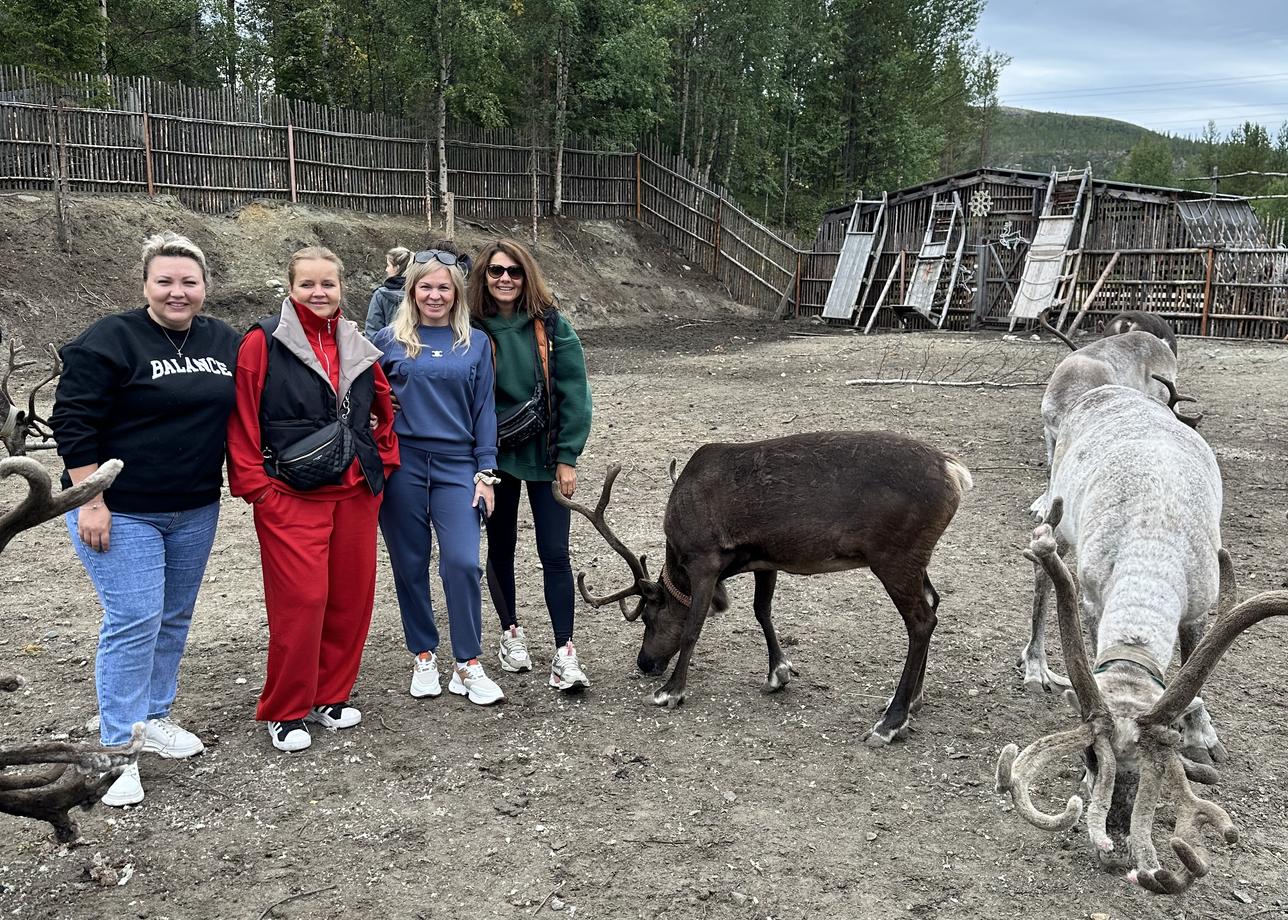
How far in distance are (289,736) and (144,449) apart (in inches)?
57.0

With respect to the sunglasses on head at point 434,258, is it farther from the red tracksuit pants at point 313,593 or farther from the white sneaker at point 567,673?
the white sneaker at point 567,673

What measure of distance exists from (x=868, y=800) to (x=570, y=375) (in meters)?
2.42

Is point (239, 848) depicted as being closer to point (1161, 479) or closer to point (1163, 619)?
point (1163, 619)

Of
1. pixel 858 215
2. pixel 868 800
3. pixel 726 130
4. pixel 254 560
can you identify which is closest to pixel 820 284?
pixel 858 215

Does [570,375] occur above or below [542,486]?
above

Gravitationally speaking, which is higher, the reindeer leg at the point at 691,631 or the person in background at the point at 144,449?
the person in background at the point at 144,449

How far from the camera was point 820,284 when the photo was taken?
2648cm

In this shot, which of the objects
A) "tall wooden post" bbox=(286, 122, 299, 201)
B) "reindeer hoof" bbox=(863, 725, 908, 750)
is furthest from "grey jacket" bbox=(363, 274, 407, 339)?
"tall wooden post" bbox=(286, 122, 299, 201)

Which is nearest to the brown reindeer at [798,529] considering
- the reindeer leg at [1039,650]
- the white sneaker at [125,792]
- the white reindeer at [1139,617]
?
the reindeer leg at [1039,650]

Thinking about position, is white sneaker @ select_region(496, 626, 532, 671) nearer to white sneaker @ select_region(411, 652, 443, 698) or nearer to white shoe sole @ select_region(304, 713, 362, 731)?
white sneaker @ select_region(411, 652, 443, 698)

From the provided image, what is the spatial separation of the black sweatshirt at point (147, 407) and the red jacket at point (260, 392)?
72 millimetres

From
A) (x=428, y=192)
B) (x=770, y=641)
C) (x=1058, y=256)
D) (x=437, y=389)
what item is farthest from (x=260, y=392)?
(x=1058, y=256)

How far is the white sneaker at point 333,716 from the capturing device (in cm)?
477

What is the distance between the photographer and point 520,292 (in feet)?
16.7
